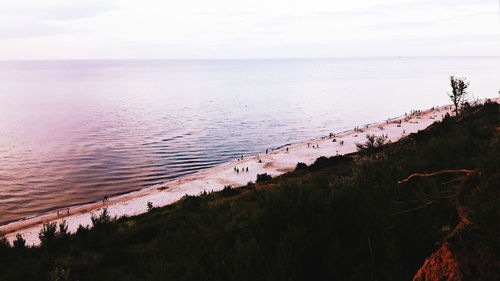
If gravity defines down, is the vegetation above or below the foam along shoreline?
below

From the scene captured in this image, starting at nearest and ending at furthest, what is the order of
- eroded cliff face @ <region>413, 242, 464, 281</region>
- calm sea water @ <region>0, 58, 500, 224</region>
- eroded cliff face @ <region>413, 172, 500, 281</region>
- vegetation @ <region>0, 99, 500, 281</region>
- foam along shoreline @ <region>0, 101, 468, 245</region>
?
eroded cliff face @ <region>413, 172, 500, 281</region>
eroded cliff face @ <region>413, 242, 464, 281</region>
vegetation @ <region>0, 99, 500, 281</region>
foam along shoreline @ <region>0, 101, 468, 245</region>
calm sea water @ <region>0, 58, 500, 224</region>

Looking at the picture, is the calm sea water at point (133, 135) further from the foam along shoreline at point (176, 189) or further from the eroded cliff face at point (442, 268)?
the eroded cliff face at point (442, 268)

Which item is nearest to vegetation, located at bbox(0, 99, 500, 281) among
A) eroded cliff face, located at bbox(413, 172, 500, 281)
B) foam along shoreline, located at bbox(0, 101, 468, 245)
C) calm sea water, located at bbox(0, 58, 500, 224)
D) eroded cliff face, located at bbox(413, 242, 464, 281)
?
eroded cliff face, located at bbox(413, 172, 500, 281)

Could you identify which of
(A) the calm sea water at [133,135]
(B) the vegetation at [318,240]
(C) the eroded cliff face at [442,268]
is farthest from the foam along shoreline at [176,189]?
(C) the eroded cliff face at [442,268]

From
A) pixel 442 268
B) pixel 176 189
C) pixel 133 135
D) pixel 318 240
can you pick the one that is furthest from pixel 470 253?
pixel 133 135

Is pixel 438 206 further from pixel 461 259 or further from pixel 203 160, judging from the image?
pixel 203 160

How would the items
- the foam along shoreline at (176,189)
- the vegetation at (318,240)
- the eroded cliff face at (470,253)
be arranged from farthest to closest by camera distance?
the foam along shoreline at (176,189) < the vegetation at (318,240) < the eroded cliff face at (470,253)

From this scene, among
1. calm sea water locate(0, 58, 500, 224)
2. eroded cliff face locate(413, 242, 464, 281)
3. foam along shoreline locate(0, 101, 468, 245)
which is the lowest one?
eroded cliff face locate(413, 242, 464, 281)

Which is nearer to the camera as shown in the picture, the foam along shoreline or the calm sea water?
the foam along shoreline

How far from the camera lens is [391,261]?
3.67 m

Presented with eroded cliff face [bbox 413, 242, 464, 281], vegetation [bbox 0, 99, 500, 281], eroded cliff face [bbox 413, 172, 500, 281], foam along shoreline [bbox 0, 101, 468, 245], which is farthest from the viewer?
foam along shoreline [bbox 0, 101, 468, 245]

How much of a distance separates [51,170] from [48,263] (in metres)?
23.7

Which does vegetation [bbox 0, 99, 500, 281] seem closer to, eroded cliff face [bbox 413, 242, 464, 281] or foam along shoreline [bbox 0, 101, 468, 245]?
eroded cliff face [bbox 413, 242, 464, 281]

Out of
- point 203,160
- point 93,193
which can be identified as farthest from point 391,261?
point 203,160
